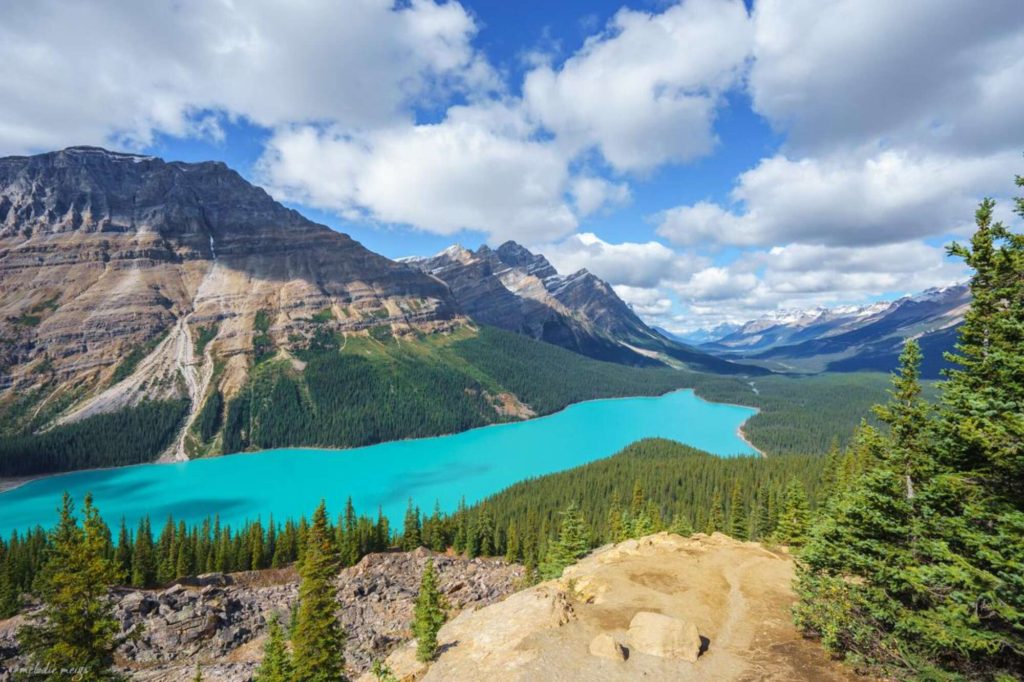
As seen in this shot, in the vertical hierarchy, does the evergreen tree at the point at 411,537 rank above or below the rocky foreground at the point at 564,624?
below

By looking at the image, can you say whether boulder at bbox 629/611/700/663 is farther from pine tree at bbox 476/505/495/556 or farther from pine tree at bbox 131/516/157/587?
pine tree at bbox 131/516/157/587

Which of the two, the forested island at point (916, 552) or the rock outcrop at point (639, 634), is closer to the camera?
the forested island at point (916, 552)

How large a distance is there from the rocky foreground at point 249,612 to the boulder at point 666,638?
2969 centimetres

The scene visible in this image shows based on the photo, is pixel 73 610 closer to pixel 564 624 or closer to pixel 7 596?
pixel 564 624

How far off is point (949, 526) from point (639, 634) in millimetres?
12358

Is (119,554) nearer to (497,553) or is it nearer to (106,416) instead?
(497,553)

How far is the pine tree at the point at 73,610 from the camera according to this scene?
19.6 metres

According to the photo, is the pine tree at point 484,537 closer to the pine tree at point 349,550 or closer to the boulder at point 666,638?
the pine tree at point 349,550

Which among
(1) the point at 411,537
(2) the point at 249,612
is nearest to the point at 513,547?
(1) the point at 411,537

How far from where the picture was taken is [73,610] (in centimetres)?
1975

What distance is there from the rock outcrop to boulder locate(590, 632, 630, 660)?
0.13 ft

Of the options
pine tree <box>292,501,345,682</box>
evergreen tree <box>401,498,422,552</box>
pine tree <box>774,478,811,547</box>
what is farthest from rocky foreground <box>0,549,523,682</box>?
pine tree <box>774,478,811,547</box>

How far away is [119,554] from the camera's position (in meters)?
67.9

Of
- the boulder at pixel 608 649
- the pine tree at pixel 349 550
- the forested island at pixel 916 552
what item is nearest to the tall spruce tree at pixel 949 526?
the forested island at pixel 916 552
